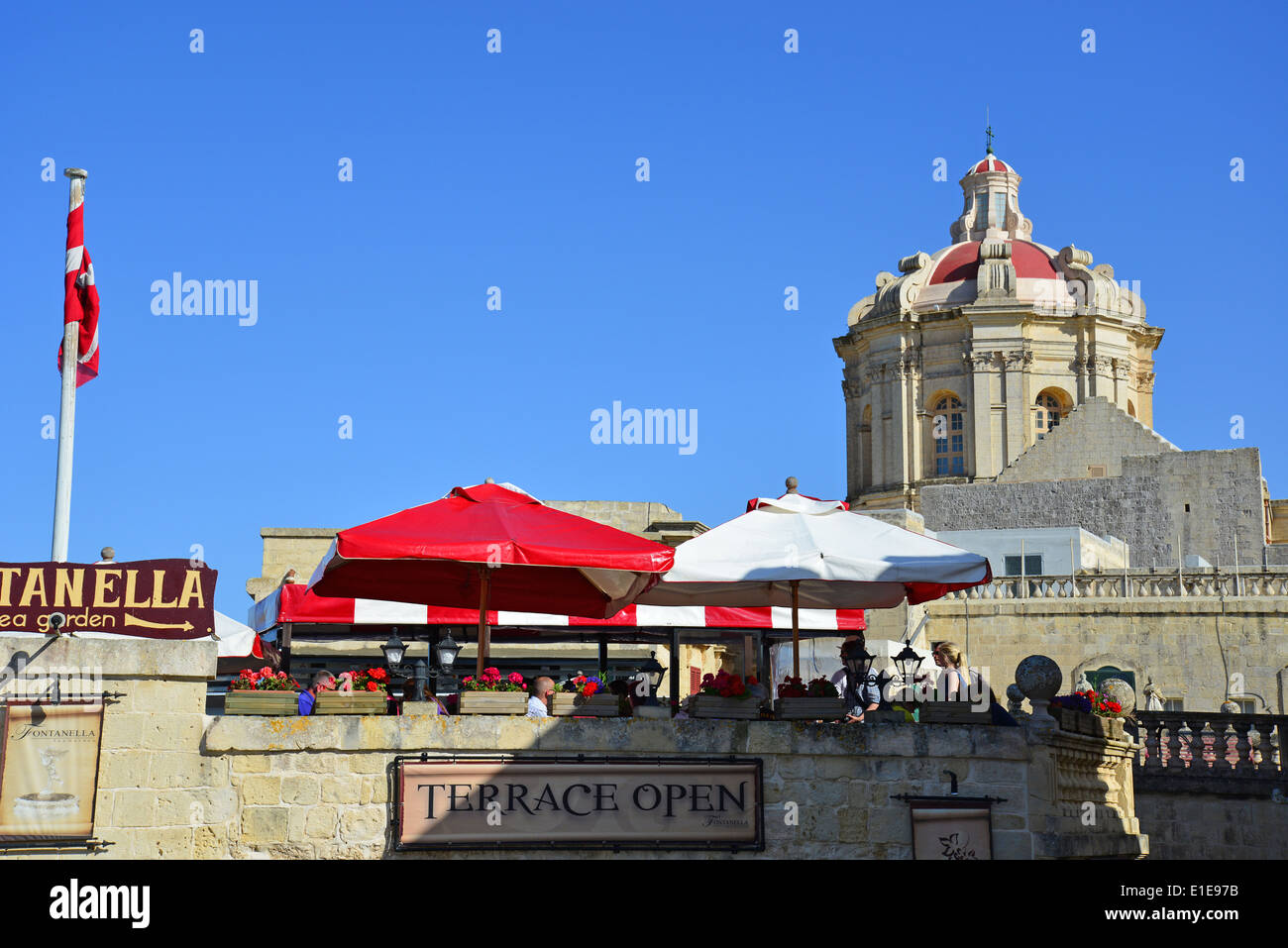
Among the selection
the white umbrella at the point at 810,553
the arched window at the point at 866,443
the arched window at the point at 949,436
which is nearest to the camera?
the white umbrella at the point at 810,553

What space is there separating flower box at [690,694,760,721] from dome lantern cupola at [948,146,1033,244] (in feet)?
168

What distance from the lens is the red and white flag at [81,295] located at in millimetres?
14180

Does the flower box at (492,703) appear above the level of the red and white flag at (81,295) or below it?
below

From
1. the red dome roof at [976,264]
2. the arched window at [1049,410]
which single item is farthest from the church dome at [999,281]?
the arched window at [1049,410]

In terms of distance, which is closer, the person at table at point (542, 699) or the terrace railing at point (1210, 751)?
the person at table at point (542, 699)

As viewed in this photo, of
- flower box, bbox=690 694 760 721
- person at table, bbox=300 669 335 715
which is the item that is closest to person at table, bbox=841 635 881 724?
flower box, bbox=690 694 760 721

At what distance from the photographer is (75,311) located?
14.1 m

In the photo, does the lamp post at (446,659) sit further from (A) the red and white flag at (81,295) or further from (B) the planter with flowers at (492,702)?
(A) the red and white flag at (81,295)

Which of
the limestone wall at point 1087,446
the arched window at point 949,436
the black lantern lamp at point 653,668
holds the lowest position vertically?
the black lantern lamp at point 653,668

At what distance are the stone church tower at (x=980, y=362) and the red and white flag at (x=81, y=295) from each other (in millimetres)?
41508

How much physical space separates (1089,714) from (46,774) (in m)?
8.10
